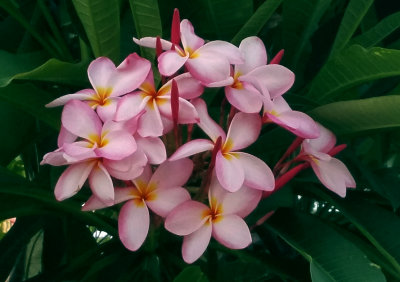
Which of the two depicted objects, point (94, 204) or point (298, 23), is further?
point (298, 23)

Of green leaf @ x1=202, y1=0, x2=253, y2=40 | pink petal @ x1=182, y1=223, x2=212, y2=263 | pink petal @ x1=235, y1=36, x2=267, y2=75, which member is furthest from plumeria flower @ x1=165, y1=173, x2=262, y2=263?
green leaf @ x1=202, y1=0, x2=253, y2=40

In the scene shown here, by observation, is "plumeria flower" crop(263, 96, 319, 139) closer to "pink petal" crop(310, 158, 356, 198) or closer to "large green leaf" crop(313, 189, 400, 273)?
"pink petal" crop(310, 158, 356, 198)

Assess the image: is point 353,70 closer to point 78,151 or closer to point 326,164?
point 326,164

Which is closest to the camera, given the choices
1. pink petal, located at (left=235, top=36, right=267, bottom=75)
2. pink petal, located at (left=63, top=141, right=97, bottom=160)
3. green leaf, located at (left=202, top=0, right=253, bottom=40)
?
pink petal, located at (left=63, top=141, right=97, bottom=160)

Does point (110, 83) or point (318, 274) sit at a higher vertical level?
point (110, 83)

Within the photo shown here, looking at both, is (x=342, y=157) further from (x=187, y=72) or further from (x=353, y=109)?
(x=187, y=72)

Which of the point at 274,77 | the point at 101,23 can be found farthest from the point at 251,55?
the point at 101,23

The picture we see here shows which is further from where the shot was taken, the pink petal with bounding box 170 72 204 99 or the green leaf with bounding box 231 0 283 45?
the green leaf with bounding box 231 0 283 45

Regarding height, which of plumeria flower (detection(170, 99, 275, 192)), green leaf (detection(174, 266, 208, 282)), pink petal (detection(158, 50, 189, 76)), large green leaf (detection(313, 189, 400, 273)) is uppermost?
pink petal (detection(158, 50, 189, 76))
